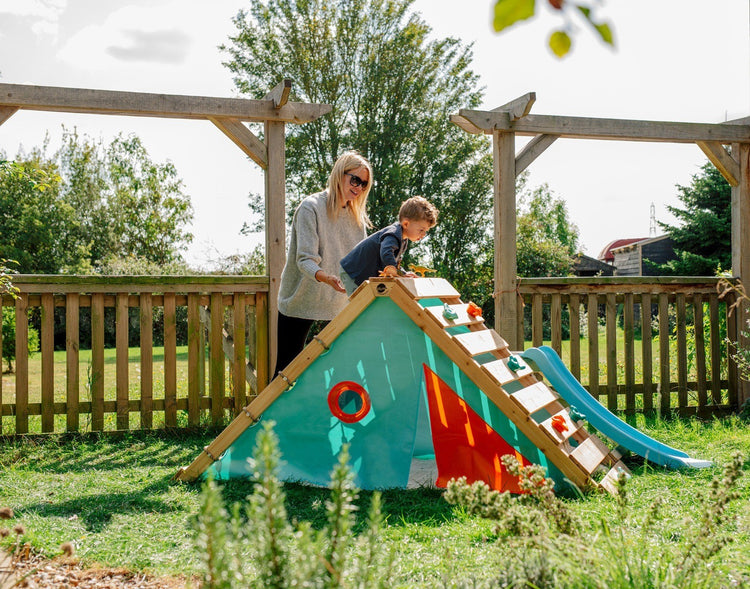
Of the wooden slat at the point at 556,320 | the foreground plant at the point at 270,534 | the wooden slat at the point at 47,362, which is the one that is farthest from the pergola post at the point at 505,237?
the foreground plant at the point at 270,534

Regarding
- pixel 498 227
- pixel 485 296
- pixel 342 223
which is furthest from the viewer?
pixel 485 296

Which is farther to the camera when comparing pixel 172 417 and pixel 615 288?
pixel 615 288

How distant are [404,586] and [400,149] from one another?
16.2 meters

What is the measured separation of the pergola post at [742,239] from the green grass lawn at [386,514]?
1.49 m

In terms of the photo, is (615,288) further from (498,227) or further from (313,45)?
(313,45)

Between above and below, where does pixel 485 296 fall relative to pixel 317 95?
below

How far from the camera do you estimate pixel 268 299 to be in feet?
15.9

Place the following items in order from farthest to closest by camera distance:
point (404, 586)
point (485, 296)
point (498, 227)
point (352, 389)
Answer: point (485, 296) → point (498, 227) → point (352, 389) → point (404, 586)

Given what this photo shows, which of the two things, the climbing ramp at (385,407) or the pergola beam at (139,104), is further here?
the pergola beam at (139,104)

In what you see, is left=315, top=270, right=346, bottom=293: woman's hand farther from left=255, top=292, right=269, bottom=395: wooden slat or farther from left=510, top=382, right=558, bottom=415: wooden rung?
left=255, top=292, right=269, bottom=395: wooden slat

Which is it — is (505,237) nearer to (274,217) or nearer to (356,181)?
(356,181)

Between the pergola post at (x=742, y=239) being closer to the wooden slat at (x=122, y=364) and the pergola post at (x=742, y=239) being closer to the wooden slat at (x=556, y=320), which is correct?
the wooden slat at (x=556, y=320)

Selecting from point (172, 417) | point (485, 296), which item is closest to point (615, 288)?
point (172, 417)

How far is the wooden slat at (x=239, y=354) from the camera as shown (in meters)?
4.79
